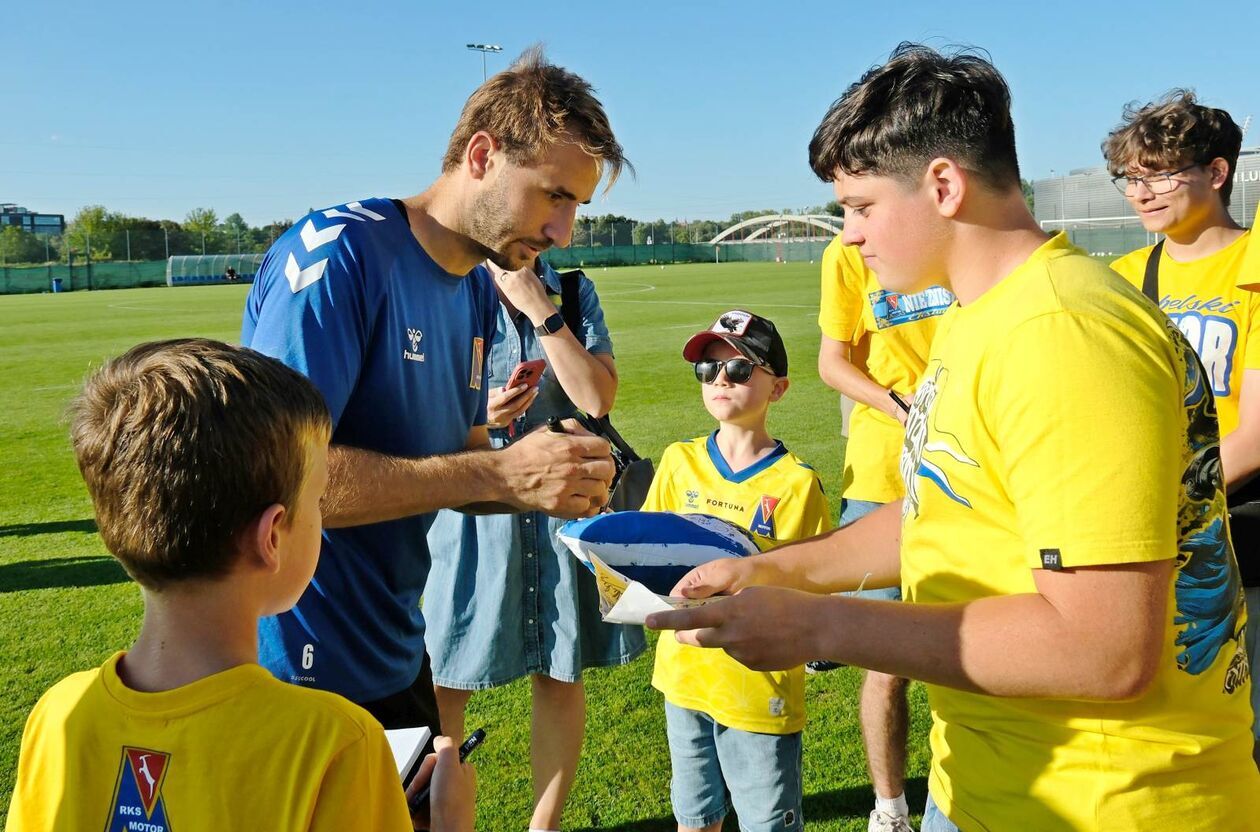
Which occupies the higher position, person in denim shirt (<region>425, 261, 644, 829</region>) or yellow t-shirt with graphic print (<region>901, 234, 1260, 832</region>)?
yellow t-shirt with graphic print (<region>901, 234, 1260, 832</region>)

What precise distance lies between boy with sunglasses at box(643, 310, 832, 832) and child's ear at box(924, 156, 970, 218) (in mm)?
1424

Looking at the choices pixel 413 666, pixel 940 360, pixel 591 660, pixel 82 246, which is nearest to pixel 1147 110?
pixel 940 360

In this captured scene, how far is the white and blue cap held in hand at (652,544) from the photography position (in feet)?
7.54

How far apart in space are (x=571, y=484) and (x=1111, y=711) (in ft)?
4.46

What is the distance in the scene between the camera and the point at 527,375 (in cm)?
390

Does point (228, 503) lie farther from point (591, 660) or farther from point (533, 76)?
point (591, 660)

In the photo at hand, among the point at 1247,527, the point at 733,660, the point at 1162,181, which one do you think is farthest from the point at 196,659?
the point at 1162,181

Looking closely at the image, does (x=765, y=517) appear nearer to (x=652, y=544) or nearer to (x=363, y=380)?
(x=652, y=544)

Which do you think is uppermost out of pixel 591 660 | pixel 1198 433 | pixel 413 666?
pixel 1198 433

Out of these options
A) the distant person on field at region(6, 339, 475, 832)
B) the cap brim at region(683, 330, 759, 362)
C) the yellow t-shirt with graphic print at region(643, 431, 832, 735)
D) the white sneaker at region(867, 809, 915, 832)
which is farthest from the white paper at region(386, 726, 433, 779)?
the white sneaker at region(867, 809, 915, 832)

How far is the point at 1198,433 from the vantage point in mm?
1668

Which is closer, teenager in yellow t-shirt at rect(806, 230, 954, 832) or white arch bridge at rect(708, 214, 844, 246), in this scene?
teenager in yellow t-shirt at rect(806, 230, 954, 832)

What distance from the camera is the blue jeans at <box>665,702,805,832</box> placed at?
11.0 feet

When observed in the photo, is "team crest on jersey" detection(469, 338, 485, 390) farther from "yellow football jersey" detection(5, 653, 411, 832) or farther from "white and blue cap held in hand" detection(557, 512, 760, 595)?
"yellow football jersey" detection(5, 653, 411, 832)
